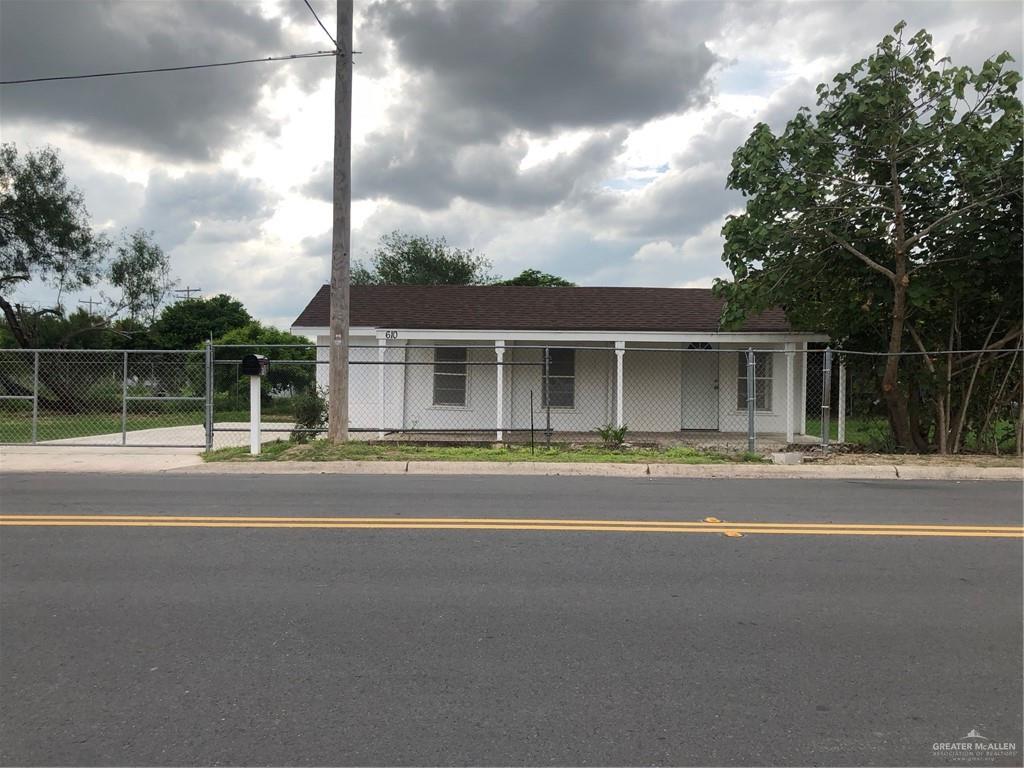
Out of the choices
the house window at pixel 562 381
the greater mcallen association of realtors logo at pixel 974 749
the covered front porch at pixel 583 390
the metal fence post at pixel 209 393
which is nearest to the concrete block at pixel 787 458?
the covered front porch at pixel 583 390

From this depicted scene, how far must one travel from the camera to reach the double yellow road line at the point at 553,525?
6.57m

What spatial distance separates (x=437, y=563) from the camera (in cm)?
547

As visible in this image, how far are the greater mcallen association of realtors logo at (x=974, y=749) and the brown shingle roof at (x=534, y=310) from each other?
45.3 ft

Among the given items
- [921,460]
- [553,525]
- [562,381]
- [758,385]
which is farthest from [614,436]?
[553,525]

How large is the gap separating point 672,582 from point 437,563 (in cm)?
175

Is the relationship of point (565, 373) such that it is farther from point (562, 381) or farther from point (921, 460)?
point (921, 460)

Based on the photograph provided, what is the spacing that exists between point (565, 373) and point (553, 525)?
11.4 m

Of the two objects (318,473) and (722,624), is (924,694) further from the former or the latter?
(318,473)

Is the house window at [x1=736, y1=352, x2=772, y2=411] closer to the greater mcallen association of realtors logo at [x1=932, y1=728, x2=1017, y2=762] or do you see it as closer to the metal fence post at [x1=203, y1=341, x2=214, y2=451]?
the metal fence post at [x1=203, y1=341, x2=214, y2=451]

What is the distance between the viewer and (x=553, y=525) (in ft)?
22.2

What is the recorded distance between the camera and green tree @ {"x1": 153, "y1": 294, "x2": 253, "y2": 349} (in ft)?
145

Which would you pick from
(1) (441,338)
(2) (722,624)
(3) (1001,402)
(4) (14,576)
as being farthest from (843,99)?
(4) (14,576)

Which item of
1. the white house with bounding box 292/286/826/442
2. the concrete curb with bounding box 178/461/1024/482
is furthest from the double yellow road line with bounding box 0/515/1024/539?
the white house with bounding box 292/286/826/442

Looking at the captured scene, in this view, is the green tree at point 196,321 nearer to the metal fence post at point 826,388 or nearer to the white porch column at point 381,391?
the white porch column at point 381,391
